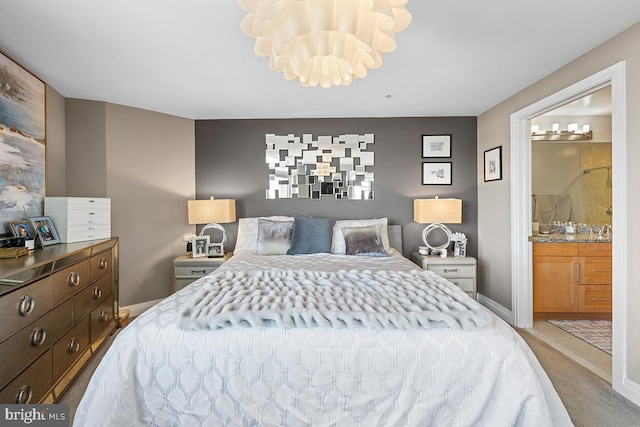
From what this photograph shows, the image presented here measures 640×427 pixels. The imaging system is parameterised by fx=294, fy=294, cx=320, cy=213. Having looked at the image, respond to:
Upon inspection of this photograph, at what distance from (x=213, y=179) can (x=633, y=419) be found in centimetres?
430

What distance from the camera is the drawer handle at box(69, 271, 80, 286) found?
2.07 meters

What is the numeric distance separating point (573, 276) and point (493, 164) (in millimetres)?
1475

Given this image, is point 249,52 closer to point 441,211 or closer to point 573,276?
point 441,211

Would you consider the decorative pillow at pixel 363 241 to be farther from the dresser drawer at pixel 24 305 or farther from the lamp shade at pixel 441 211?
the dresser drawer at pixel 24 305

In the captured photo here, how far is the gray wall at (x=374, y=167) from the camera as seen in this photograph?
3.91m

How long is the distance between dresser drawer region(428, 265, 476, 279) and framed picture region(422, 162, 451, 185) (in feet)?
3.74

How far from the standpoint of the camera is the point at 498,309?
3459mm

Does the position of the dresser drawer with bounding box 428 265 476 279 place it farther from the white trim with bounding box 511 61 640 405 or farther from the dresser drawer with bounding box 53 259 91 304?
the dresser drawer with bounding box 53 259 91 304

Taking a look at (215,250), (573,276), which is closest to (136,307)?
(215,250)

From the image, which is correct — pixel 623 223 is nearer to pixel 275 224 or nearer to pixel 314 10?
pixel 314 10

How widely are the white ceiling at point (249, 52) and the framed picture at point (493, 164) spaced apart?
0.56 metres

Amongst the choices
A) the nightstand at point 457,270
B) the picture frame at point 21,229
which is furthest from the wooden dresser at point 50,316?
the nightstand at point 457,270

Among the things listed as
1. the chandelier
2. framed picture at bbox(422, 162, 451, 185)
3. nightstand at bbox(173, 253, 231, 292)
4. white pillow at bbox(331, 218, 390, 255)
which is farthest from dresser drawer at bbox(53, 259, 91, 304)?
framed picture at bbox(422, 162, 451, 185)

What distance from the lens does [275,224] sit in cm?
338
